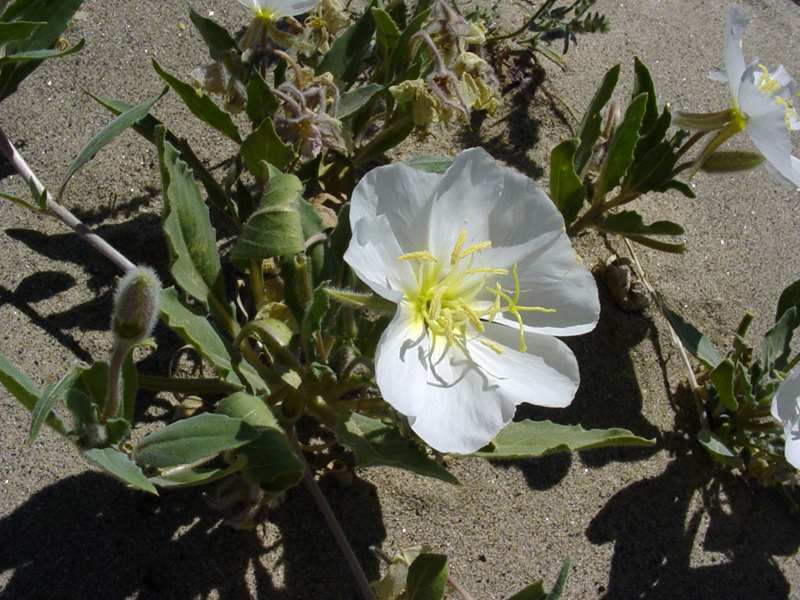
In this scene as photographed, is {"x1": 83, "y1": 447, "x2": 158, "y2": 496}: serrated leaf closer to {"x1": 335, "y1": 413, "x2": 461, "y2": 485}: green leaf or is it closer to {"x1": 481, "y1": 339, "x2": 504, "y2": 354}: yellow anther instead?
{"x1": 335, "y1": 413, "x2": 461, "y2": 485}: green leaf

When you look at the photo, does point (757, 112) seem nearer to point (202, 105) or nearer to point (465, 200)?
point (465, 200)

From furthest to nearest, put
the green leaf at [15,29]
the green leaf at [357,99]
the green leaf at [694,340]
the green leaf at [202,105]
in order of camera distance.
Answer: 1. the green leaf at [694,340]
2. the green leaf at [357,99]
3. the green leaf at [202,105]
4. the green leaf at [15,29]

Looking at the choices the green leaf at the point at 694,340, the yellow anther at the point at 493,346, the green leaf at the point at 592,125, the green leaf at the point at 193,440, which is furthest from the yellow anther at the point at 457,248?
the green leaf at the point at 694,340

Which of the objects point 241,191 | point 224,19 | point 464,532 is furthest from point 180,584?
point 224,19

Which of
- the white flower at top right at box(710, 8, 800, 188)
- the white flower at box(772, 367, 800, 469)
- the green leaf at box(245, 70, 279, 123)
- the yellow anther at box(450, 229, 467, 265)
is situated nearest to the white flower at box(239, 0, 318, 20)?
the green leaf at box(245, 70, 279, 123)

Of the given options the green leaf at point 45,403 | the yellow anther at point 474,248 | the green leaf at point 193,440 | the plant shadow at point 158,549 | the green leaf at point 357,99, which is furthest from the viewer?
the green leaf at point 357,99

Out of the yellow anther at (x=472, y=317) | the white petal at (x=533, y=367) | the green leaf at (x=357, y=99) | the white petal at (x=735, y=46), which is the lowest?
the white petal at (x=533, y=367)

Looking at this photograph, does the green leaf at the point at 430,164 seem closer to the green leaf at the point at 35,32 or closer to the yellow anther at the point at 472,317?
the yellow anther at the point at 472,317
